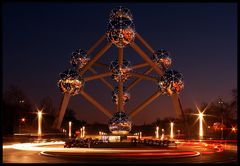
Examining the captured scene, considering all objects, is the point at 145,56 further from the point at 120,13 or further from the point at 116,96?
the point at 120,13

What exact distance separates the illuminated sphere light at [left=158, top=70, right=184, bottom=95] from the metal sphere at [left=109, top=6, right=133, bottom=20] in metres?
5.23

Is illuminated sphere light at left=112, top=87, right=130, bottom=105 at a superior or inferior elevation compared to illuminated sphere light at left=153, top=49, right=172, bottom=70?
inferior

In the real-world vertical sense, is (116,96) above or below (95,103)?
above

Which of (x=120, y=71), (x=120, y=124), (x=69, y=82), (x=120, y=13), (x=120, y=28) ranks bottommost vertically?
(x=120, y=124)

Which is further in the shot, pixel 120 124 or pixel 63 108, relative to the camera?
pixel 63 108

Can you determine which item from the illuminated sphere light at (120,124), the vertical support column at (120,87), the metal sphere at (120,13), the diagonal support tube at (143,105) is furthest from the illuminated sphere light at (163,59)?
the illuminated sphere light at (120,124)

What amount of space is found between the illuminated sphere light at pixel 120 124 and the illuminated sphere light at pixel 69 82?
417 cm

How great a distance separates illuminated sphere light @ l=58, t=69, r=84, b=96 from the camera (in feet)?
108

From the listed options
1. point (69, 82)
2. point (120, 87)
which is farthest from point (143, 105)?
point (69, 82)

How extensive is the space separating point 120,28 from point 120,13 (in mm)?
1429

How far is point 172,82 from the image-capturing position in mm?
32656

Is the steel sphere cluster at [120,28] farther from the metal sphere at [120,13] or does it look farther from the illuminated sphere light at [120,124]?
the illuminated sphere light at [120,124]

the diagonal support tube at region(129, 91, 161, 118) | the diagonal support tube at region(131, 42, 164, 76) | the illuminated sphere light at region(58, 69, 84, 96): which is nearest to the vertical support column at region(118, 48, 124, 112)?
the illuminated sphere light at region(58, 69, 84, 96)

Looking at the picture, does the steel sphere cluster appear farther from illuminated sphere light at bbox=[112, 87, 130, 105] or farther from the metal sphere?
illuminated sphere light at bbox=[112, 87, 130, 105]
